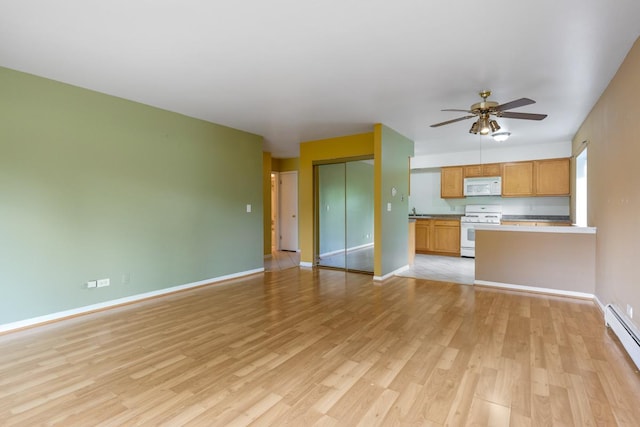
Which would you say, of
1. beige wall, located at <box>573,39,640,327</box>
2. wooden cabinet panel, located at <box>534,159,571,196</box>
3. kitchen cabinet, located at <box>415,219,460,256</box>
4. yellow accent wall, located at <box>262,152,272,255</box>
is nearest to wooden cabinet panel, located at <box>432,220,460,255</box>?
kitchen cabinet, located at <box>415,219,460,256</box>

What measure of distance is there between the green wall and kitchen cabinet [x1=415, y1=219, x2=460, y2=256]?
4893 millimetres

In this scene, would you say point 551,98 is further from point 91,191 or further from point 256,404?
point 91,191

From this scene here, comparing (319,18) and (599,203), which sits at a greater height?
(319,18)

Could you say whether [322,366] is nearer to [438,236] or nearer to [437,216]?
[438,236]

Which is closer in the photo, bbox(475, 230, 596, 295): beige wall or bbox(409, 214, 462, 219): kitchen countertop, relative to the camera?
bbox(475, 230, 596, 295): beige wall

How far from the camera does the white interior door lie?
8.14 meters

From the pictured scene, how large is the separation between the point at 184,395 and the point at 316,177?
462 cm

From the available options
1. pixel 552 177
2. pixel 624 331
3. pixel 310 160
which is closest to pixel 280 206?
pixel 310 160

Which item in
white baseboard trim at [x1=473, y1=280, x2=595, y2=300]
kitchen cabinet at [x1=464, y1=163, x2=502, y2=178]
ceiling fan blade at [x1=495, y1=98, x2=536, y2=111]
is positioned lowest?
white baseboard trim at [x1=473, y1=280, x2=595, y2=300]

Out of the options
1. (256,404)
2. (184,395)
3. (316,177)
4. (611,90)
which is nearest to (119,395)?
(184,395)

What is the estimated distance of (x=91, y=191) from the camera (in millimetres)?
3551

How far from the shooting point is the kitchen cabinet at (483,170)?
7.12m

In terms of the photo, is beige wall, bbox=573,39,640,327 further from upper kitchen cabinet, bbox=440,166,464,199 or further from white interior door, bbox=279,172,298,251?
white interior door, bbox=279,172,298,251

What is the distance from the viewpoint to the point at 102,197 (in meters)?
3.64
